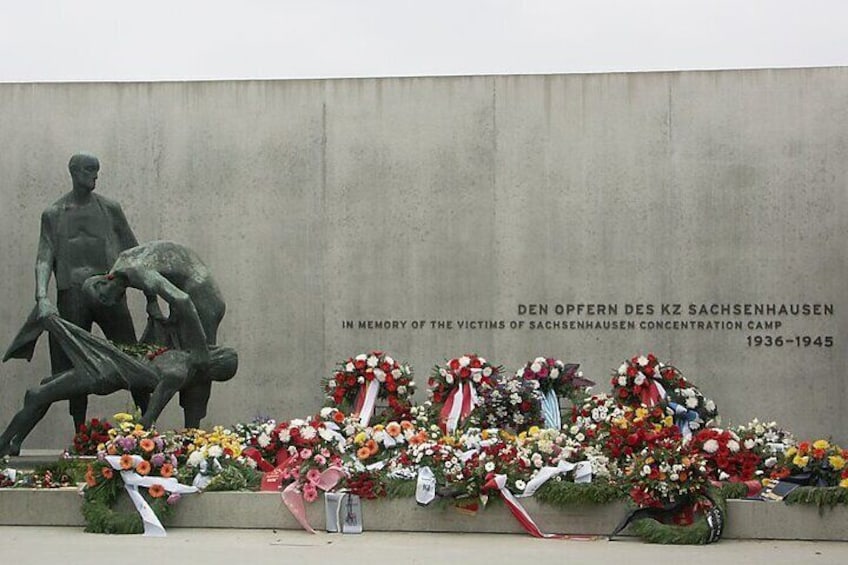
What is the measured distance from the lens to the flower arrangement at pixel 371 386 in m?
8.48

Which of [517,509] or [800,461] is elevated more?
[800,461]

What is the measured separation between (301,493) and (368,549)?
735 mm

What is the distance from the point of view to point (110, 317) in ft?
26.6

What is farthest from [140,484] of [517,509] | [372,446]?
[517,509]

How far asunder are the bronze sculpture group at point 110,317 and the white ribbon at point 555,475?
92.2 inches

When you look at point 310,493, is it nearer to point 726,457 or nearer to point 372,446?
point 372,446

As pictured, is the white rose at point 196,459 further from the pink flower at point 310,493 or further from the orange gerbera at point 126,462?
the pink flower at point 310,493

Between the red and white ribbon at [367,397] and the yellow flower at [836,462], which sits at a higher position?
the red and white ribbon at [367,397]

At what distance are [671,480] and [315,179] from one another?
19.9 ft

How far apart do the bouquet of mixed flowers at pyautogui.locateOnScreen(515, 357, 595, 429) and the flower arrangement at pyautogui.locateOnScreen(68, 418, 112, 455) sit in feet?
9.56

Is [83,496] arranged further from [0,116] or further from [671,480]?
[0,116]

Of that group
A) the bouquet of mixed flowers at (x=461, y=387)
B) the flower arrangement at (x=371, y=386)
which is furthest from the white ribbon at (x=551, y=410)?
the flower arrangement at (x=371, y=386)

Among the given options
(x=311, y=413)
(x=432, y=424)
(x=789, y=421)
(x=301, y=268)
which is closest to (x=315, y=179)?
(x=301, y=268)

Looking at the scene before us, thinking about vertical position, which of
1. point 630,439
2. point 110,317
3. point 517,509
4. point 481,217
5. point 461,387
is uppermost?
point 481,217
